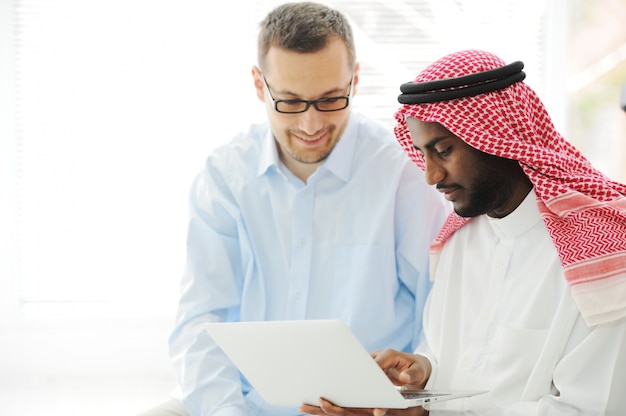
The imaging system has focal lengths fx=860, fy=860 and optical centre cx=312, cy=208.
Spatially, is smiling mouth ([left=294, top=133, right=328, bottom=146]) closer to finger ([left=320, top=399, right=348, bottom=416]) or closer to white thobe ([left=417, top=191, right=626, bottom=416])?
white thobe ([left=417, top=191, right=626, bottom=416])

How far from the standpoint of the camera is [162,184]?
15.1 feet

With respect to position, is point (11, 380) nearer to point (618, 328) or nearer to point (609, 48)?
point (618, 328)

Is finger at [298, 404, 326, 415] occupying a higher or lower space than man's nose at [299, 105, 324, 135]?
lower

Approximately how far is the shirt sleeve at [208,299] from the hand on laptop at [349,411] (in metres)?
0.50

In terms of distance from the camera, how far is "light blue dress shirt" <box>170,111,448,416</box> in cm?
281

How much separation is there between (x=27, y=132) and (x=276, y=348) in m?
2.98

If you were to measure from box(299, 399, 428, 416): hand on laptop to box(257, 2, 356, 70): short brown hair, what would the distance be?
1.14m

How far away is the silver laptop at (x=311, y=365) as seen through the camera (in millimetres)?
1948

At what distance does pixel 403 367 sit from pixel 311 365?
43 cm

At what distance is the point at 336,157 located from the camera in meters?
2.89

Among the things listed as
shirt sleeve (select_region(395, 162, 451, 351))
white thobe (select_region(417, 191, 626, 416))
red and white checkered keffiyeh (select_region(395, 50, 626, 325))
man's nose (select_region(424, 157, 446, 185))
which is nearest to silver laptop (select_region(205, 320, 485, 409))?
white thobe (select_region(417, 191, 626, 416))

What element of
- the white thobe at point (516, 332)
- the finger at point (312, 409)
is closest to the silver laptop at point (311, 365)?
the finger at point (312, 409)

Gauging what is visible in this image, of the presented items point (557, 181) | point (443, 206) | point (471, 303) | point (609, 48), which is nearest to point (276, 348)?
point (471, 303)

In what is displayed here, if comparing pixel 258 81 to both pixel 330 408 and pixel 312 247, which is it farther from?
pixel 330 408
